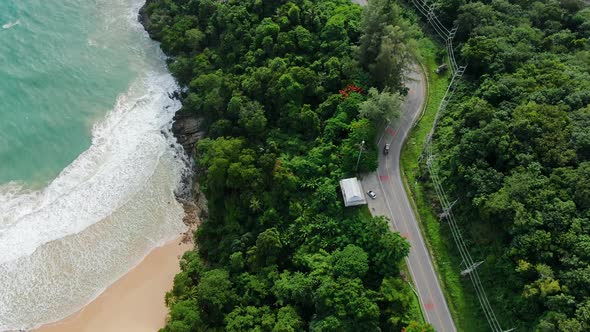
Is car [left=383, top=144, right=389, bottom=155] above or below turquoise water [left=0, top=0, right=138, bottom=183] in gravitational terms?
below

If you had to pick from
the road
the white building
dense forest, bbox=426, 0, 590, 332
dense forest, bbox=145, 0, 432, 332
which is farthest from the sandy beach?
dense forest, bbox=426, 0, 590, 332

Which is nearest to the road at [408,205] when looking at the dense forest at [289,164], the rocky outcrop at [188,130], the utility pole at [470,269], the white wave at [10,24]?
the dense forest at [289,164]

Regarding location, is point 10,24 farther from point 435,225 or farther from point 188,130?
point 435,225

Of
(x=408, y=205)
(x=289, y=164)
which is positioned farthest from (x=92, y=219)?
(x=408, y=205)

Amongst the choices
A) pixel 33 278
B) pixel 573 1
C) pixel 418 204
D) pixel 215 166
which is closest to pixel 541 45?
pixel 573 1

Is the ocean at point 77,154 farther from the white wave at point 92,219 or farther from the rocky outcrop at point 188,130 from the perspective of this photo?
the rocky outcrop at point 188,130

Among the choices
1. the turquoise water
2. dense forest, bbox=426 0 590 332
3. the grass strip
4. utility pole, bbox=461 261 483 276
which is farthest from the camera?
the turquoise water

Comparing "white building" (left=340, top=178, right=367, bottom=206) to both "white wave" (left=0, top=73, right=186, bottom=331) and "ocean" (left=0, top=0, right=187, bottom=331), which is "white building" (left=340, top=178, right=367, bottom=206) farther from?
"white wave" (left=0, top=73, right=186, bottom=331)
